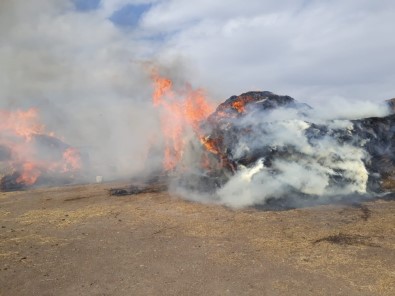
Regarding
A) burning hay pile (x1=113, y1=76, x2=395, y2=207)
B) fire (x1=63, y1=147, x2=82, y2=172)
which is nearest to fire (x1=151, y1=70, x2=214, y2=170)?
burning hay pile (x1=113, y1=76, x2=395, y2=207)

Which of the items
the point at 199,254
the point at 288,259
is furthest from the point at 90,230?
the point at 288,259

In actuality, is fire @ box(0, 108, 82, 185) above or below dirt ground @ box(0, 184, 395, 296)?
above

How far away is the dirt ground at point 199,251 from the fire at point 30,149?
15.4 metres

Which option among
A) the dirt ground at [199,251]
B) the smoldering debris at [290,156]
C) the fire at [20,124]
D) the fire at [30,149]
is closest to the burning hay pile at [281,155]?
the smoldering debris at [290,156]

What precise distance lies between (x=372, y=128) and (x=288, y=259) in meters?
12.6

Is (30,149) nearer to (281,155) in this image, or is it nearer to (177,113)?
(177,113)

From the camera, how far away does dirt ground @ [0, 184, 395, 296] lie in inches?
306

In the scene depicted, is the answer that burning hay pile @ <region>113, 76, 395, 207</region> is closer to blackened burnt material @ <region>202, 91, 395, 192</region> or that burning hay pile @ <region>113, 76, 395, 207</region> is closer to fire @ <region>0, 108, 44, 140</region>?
blackened burnt material @ <region>202, 91, 395, 192</region>

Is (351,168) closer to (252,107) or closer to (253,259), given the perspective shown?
(252,107)

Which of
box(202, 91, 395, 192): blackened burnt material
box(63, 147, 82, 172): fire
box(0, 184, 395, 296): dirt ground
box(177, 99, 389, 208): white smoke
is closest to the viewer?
box(0, 184, 395, 296): dirt ground

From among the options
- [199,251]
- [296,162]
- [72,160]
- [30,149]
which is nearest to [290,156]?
[296,162]

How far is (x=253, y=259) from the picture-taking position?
30.1 feet

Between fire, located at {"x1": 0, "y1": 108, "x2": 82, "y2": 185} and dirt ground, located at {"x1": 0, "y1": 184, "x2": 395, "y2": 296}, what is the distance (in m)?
15.4

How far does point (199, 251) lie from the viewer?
9.91 meters
